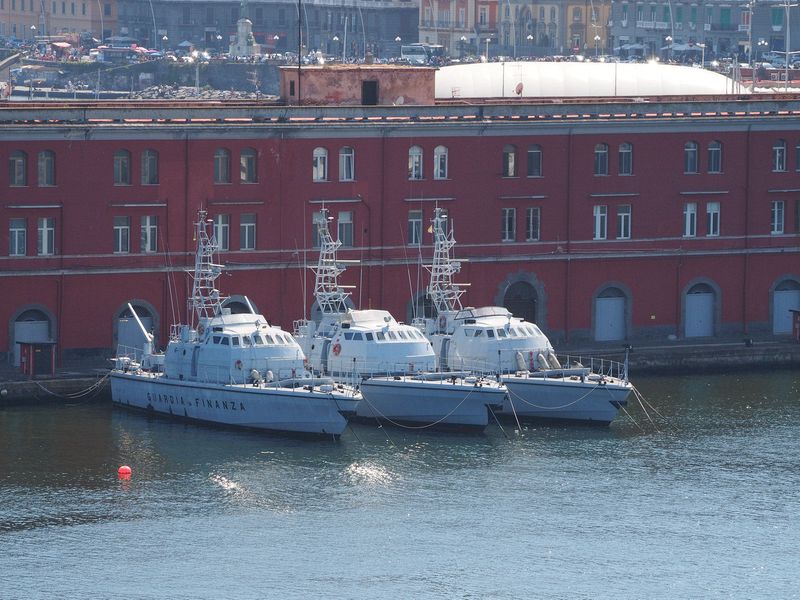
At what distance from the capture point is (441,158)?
246 ft

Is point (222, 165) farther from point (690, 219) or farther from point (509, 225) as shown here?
point (690, 219)

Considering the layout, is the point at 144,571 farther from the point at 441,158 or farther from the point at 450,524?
the point at 441,158

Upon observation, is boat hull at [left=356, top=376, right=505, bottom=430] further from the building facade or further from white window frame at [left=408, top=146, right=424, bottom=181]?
white window frame at [left=408, top=146, right=424, bottom=181]

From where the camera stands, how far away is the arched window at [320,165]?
73.6 m

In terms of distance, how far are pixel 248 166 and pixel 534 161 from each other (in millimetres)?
9658

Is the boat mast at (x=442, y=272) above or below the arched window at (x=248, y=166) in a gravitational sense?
below

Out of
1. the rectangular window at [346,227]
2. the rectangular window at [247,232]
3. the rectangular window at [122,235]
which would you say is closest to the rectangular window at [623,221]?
the rectangular window at [346,227]

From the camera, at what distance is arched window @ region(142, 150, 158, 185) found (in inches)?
2810

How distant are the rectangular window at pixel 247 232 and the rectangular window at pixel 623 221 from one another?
1256 centimetres

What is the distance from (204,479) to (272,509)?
10.8ft

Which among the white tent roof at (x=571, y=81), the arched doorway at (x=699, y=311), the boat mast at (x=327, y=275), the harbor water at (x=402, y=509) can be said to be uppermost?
the white tent roof at (x=571, y=81)

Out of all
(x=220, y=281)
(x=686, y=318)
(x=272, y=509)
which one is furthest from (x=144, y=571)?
(x=686, y=318)

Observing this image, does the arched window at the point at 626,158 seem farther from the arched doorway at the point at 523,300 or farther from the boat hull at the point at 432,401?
the boat hull at the point at 432,401

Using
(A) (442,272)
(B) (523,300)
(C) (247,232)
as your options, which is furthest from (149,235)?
(B) (523,300)
